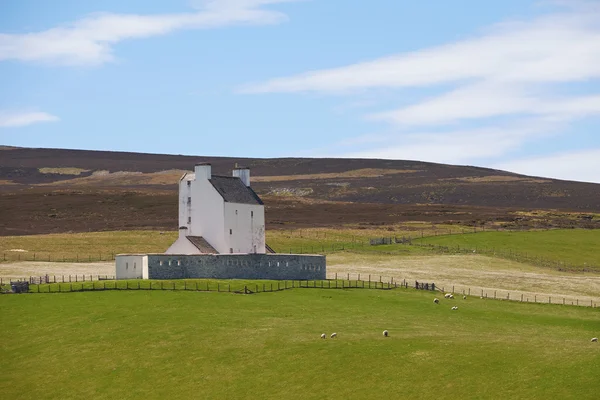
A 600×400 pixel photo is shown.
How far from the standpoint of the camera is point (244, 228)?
283ft

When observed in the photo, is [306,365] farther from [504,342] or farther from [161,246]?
[161,246]

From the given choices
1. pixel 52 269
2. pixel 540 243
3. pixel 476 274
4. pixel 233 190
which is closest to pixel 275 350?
pixel 233 190

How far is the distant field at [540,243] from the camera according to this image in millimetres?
115375

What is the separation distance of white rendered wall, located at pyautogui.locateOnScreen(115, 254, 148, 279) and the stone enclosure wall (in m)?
1.28

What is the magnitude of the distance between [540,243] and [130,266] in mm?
64462

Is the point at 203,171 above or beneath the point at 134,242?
above

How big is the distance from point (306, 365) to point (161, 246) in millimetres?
71435

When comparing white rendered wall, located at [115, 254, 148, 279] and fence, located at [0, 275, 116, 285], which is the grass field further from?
white rendered wall, located at [115, 254, 148, 279]

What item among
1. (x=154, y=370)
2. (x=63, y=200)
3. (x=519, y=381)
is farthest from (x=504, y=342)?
(x=63, y=200)

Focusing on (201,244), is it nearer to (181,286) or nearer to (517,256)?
(181,286)

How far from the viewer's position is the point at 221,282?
73938mm

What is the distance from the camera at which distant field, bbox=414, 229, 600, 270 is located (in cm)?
11538

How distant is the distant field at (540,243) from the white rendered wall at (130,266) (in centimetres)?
5090

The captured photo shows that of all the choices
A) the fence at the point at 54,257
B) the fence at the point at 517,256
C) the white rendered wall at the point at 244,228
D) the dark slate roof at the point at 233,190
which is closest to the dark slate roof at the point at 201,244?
the white rendered wall at the point at 244,228
